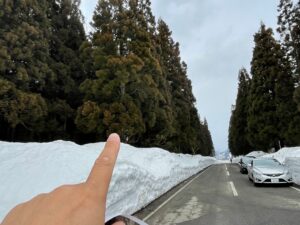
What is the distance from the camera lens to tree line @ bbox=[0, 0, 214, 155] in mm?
18859

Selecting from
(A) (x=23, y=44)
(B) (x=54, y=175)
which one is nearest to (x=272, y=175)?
(B) (x=54, y=175)

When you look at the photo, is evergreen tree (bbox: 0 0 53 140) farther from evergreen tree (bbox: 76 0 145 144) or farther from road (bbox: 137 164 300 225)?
road (bbox: 137 164 300 225)

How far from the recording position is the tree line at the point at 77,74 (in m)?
18.9

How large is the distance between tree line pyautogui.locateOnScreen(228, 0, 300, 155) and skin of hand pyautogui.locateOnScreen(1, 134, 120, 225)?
3579 cm

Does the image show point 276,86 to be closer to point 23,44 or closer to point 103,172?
point 23,44

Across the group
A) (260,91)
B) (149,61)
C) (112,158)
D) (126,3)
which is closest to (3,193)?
(112,158)

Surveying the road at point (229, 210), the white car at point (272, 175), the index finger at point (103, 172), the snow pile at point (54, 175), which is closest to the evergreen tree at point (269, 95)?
the white car at point (272, 175)

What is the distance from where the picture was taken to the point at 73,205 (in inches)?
37.4

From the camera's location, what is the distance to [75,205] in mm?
948

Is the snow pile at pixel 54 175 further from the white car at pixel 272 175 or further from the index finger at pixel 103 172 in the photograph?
the white car at pixel 272 175

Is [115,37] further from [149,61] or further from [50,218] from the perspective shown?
[50,218]

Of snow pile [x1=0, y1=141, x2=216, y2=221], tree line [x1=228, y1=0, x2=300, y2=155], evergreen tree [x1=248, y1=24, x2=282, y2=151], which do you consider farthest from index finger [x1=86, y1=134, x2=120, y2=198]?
evergreen tree [x1=248, y1=24, x2=282, y2=151]

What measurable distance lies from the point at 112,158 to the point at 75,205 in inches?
6.5

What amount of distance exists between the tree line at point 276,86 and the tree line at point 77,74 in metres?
14.6
